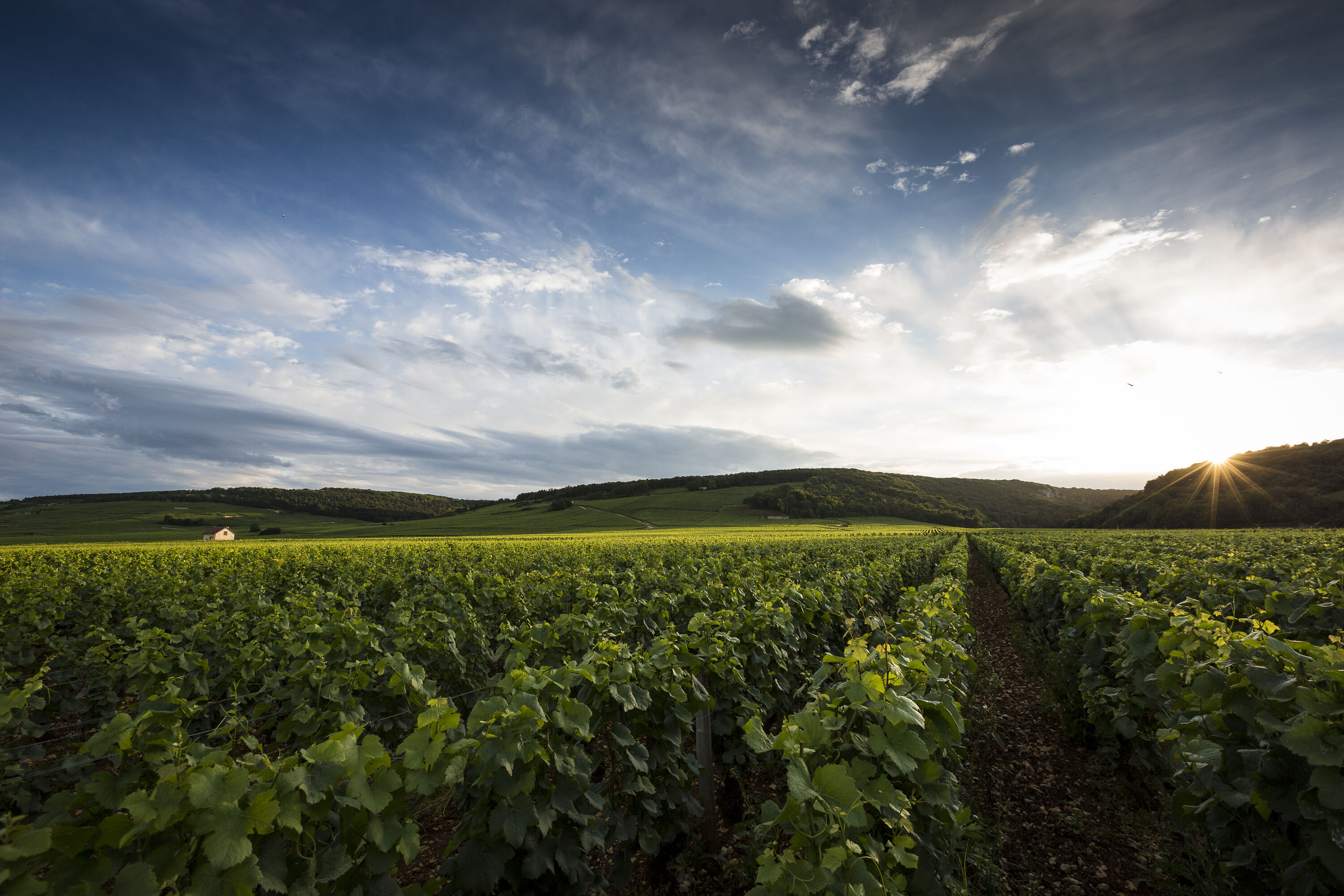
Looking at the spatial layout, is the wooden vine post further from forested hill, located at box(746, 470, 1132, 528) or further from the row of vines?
forested hill, located at box(746, 470, 1132, 528)

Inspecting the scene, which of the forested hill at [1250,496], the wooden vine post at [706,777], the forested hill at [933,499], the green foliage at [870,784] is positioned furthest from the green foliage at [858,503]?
the green foliage at [870,784]

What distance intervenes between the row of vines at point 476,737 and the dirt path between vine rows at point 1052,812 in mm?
1349

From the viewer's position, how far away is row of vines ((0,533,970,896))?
7.75ft

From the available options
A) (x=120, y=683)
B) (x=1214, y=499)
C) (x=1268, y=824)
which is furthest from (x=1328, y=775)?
(x=1214, y=499)

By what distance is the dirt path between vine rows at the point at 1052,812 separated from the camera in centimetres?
482

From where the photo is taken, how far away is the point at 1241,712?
3.29 m

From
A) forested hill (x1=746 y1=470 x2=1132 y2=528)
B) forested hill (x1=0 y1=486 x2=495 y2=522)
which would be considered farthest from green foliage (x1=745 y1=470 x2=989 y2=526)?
forested hill (x1=0 y1=486 x2=495 y2=522)

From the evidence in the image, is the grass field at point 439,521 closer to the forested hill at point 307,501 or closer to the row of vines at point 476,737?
the forested hill at point 307,501

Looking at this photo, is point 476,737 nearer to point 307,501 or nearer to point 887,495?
point 887,495

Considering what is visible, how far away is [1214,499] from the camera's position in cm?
7506

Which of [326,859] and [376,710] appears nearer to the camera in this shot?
[326,859]

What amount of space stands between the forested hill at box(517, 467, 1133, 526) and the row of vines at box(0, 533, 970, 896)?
92.4 m

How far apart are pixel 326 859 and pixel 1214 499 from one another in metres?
108

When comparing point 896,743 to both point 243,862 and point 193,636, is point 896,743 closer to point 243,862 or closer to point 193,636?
point 243,862
